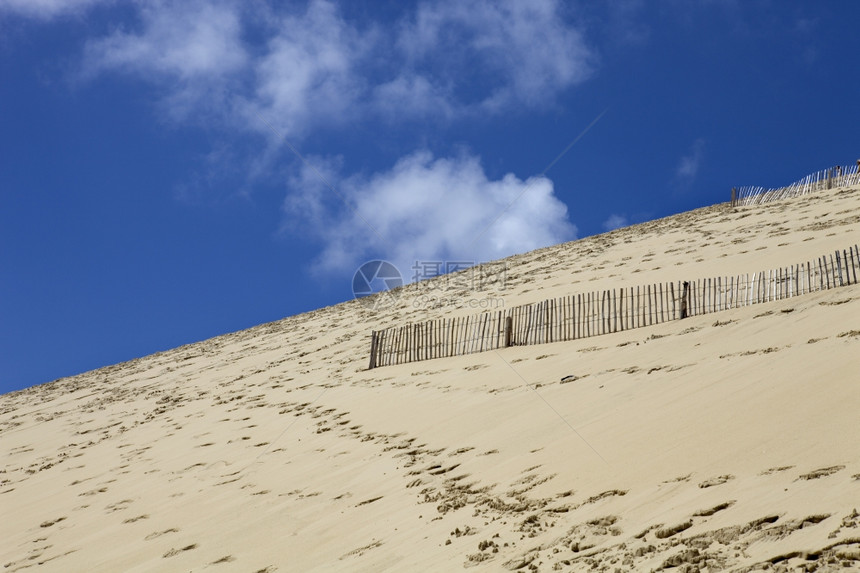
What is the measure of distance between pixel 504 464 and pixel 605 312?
5.38 metres

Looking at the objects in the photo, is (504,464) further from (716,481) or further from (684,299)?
(684,299)

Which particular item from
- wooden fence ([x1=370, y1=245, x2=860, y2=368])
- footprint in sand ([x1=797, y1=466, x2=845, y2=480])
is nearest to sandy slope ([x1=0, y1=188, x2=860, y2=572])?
footprint in sand ([x1=797, y1=466, x2=845, y2=480])

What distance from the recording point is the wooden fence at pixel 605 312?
861 centimetres

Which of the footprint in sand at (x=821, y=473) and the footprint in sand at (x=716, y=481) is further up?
the footprint in sand at (x=716, y=481)

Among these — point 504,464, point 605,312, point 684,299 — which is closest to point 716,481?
point 504,464

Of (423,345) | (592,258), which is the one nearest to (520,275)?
(592,258)

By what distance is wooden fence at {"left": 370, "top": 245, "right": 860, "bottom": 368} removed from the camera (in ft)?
28.2

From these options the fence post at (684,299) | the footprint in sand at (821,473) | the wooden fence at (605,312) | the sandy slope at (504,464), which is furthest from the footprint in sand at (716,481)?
the fence post at (684,299)

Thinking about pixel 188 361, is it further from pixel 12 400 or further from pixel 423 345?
pixel 423 345

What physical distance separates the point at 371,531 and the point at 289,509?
1.24 m

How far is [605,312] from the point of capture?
10281 mm

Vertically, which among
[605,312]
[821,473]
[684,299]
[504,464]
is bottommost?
[821,473]

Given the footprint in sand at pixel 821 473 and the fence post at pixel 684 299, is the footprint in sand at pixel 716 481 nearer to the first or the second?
the footprint in sand at pixel 821 473

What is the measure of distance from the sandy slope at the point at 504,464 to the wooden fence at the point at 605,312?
0.40 metres
